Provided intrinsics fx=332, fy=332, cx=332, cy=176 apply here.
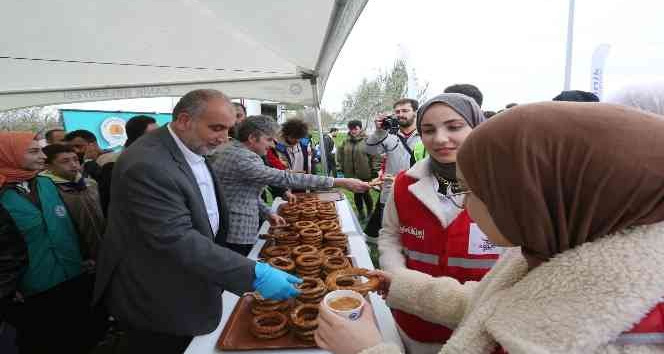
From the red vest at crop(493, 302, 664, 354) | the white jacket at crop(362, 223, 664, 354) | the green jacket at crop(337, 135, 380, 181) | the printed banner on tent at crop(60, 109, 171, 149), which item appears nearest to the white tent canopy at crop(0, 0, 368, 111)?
the white jacket at crop(362, 223, 664, 354)

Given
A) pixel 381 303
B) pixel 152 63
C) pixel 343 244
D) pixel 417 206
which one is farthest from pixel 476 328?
pixel 152 63

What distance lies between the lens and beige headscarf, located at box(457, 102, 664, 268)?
575 mm

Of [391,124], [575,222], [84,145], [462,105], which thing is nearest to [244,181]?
[462,105]

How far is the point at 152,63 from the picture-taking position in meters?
3.89

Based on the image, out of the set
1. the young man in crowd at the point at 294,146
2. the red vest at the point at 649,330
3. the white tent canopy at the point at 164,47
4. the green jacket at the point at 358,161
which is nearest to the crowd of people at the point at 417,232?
the red vest at the point at 649,330

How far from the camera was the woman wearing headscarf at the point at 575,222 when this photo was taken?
56 cm

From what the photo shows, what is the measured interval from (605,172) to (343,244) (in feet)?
7.47

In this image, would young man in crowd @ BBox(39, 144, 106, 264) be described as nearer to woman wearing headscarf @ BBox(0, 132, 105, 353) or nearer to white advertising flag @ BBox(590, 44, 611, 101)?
woman wearing headscarf @ BBox(0, 132, 105, 353)

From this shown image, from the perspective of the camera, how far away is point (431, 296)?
133 cm

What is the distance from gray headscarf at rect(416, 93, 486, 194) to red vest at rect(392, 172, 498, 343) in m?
0.18

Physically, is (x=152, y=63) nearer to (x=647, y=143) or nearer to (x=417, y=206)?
(x=417, y=206)

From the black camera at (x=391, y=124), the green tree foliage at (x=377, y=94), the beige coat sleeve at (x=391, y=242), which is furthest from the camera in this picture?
the green tree foliage at (x=377, y=94)

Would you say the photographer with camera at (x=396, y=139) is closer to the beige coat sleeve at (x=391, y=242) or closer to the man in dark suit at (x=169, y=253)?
the beige coat sleeve at (x=391, y=242)

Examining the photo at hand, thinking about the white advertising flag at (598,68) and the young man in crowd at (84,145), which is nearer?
the young man in crowd at (84,145)
